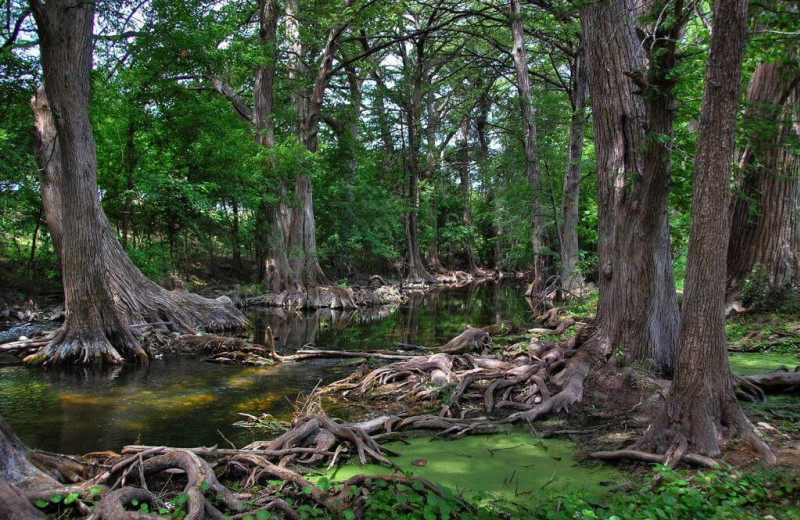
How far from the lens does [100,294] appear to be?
10477 mm

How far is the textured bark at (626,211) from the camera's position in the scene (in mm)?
6816

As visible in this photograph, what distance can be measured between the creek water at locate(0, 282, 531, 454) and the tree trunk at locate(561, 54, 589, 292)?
18.2 ft

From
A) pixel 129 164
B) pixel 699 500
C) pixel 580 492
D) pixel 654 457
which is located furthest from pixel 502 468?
pixel 129 164

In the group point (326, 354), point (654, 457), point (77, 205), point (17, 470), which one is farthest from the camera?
point (326, 354)

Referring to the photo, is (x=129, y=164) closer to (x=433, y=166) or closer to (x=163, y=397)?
(x=163, y=397)

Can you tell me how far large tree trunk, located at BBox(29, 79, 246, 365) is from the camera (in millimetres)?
10195

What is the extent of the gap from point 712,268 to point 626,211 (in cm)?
276

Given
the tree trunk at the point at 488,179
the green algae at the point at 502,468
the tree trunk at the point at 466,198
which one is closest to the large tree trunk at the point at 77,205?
the green algae at the point at 502,468

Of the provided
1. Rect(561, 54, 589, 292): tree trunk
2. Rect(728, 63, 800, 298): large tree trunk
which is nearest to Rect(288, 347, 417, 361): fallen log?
Rect(728, 63, 800, 298): large tree trunk

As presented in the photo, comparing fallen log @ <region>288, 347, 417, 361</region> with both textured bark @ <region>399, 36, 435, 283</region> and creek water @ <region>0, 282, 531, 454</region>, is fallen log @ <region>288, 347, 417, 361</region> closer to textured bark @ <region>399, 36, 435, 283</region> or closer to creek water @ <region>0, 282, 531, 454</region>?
creek water @ <region>0, 282, 531, 454</region>

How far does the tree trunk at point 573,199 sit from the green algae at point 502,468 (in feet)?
40.4

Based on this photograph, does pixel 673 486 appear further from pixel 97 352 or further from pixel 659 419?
pixel 97 352

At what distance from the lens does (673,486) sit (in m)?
3.79

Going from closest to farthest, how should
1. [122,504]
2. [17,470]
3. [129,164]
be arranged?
[122,504]
[17,470]
[129,164]
